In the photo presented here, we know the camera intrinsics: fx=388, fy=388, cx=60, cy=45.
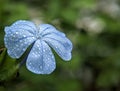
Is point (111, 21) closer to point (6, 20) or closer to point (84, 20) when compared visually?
point (84, 20)

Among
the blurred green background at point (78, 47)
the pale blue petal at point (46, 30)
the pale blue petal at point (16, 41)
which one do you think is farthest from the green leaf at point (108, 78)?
the pale blue petal at point (16, 41)

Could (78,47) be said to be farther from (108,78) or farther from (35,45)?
(35,45)

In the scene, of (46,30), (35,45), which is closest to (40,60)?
(35,45)

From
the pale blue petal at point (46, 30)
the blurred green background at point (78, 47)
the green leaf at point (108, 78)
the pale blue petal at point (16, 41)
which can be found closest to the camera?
the pale blue petal at point (16, 41)

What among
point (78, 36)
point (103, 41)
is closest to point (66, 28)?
point (78, 36)

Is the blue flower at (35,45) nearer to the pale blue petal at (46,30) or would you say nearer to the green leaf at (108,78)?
the pale blue petal at (46,30)
